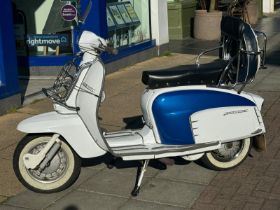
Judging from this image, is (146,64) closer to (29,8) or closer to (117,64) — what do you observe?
(117,64)

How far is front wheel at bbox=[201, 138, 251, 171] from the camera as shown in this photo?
511cm

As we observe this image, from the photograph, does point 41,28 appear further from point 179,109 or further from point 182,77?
point 179,109

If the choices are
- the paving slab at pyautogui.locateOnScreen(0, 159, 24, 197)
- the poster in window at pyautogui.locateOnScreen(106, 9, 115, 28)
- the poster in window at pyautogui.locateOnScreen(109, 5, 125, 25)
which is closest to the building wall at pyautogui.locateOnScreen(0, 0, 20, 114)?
the paving slab at pyautogui.locateOnScreen(0, 159, 24, 197)

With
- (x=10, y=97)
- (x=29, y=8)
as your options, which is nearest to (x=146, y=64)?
(x=29, y=8)

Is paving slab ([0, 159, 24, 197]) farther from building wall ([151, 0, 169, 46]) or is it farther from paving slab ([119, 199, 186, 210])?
building wall ([151, 0, 169, 46])

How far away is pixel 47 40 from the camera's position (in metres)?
9.70

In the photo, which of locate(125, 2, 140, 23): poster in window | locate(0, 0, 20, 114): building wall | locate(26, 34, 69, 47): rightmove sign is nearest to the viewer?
locate(0, 0, 20, 114): building wall

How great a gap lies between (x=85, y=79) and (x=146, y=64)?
6.65 metres

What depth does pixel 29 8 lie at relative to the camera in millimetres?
10367

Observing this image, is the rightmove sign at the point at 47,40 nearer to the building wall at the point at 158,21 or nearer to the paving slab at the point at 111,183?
the building wall at the point at 158,21

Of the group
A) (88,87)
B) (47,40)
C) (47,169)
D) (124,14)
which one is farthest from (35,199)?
(124,14)

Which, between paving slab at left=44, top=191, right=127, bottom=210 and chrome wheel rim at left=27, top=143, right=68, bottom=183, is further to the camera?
chrome wheel rim at left=27, top=143, right=68, bottom=183

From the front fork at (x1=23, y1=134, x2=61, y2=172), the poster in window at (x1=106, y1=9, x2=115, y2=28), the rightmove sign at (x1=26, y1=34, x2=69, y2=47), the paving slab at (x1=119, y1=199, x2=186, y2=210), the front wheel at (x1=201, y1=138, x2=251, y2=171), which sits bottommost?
the paving slab at (x1=119, y1=199, x2=186, y2=210)

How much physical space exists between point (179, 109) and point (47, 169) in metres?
1.21
